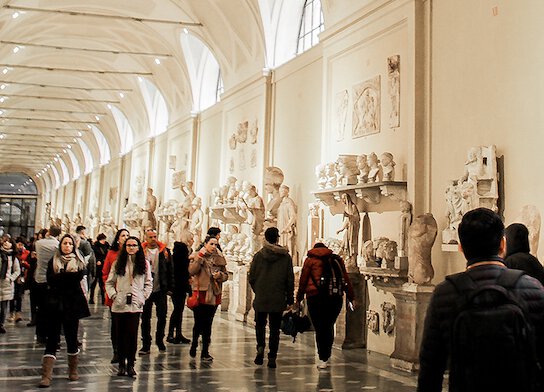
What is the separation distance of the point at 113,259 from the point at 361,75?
5.98m

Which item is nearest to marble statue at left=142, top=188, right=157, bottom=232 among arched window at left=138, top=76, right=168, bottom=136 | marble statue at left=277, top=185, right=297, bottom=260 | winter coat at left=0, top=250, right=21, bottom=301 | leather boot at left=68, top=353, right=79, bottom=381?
arched window at left=138, top=76, right=168, bottom=136

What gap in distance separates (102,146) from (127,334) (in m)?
34.8

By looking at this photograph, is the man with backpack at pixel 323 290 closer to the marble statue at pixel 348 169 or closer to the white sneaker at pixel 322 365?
the white sneaker at pixel 322 365

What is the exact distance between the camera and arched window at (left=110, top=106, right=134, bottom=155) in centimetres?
3406

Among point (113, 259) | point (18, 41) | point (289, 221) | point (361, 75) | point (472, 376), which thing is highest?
point (18, 41)

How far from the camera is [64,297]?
7105 mm

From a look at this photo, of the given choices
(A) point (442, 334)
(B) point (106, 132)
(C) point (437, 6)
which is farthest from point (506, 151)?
(B) point (106, 132)

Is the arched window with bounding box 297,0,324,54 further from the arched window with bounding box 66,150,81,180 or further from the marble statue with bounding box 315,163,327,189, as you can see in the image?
the arched window with bounding box 66,150,81,180

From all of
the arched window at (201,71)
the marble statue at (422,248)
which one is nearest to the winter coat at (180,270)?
the marble statue at (422,248)

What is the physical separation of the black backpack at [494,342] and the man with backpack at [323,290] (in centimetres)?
574

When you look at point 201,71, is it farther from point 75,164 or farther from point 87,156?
point 75,164

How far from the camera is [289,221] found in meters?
13.6

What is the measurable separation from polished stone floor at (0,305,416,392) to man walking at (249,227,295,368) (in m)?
0.68

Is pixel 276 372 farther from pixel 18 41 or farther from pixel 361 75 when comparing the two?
pixel 18 41
